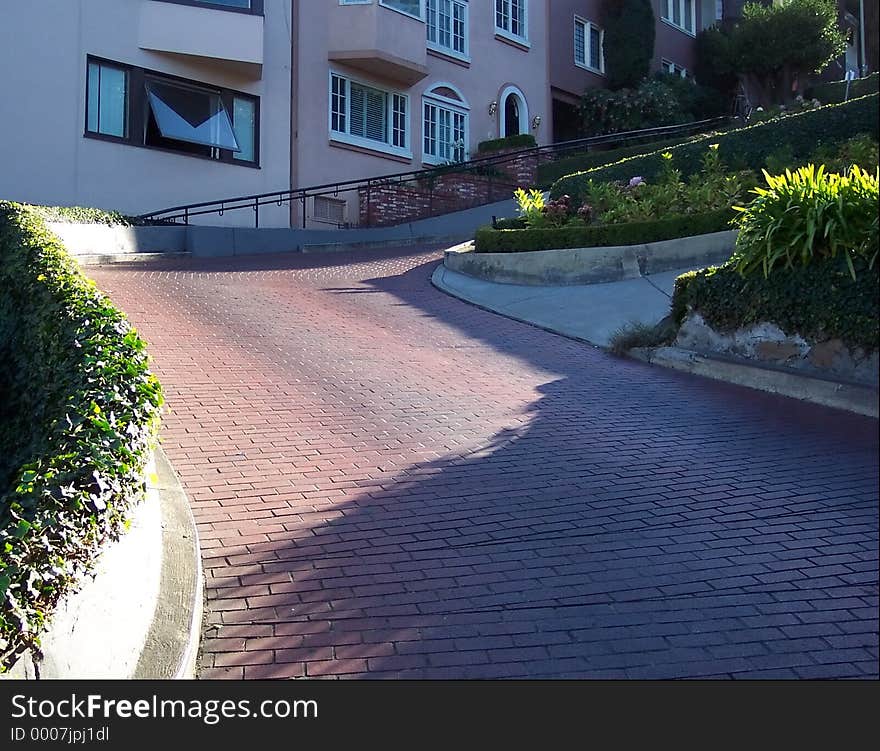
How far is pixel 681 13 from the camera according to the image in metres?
38.6

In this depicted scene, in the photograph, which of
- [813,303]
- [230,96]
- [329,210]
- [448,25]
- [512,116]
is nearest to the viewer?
[813,303]

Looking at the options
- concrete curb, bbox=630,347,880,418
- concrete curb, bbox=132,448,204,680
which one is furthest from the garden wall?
concrete curb, bbox=132,448,204,680

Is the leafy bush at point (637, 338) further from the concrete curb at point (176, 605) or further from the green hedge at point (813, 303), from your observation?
the concrete curb at point (176, 605)

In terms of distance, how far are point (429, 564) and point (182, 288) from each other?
10.7 meters

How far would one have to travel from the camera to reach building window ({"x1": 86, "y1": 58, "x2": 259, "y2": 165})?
843 inches

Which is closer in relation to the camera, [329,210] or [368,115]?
[329,210]

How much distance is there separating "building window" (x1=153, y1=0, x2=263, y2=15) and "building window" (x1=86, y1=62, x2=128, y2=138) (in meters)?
1.99

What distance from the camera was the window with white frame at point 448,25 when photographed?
93.4ft

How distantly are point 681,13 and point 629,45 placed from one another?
20.2 feet

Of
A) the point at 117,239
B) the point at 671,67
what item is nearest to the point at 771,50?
the point at 671,67

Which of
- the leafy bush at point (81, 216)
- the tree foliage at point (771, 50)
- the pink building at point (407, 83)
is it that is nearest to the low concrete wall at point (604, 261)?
the leafy bush at point (81, 216)

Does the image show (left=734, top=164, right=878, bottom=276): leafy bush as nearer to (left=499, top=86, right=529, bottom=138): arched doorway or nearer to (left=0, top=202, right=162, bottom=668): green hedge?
(left=0, top=202, right=162, bottom=668): green hedge

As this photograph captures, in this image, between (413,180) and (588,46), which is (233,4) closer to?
(413,180)

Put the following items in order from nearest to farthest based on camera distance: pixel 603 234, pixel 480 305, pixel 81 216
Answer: pixel 480 305
pixel 603 234
pixel 81 216
